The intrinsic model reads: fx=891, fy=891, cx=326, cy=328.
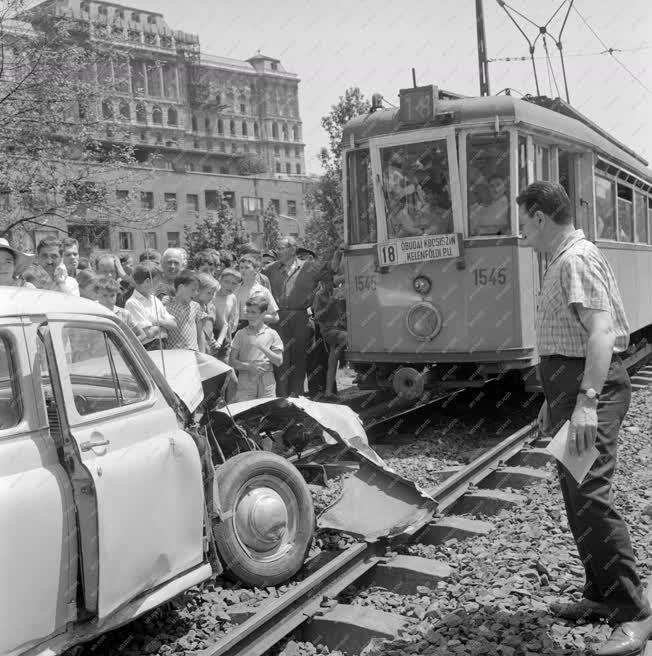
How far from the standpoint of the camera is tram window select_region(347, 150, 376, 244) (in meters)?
9.47

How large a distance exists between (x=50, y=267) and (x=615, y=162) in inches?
294

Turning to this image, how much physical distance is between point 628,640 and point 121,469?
2.33 meters

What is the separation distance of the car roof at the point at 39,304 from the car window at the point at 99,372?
0.09 metres

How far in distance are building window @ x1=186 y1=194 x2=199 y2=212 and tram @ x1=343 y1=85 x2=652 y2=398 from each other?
6996 cm

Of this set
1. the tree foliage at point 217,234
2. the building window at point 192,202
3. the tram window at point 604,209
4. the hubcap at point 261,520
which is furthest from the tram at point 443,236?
the building window at point 192,202

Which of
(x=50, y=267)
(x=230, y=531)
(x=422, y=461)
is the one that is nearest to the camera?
(x=230, y=531)

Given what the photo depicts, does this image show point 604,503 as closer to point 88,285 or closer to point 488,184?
point 88,285

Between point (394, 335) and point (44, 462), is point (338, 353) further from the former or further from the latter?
point (44, 462)

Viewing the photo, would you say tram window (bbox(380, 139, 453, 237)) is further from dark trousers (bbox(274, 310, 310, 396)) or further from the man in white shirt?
the man in white shirt

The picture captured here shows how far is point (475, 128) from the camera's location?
887cm

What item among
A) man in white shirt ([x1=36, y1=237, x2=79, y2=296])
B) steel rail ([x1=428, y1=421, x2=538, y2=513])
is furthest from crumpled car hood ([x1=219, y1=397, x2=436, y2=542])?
man in white shirt ([x1=36, y1=237, x2=79, y2=296])

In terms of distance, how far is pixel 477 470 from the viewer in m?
7.35

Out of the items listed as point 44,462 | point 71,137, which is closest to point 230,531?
point 44,462

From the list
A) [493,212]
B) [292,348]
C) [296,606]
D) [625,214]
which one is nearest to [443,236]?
[493,212]
